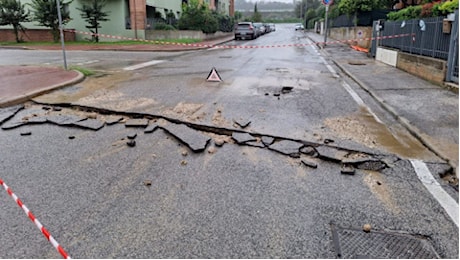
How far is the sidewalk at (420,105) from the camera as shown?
5449 millimetres

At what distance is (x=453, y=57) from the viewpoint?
30.6 feet

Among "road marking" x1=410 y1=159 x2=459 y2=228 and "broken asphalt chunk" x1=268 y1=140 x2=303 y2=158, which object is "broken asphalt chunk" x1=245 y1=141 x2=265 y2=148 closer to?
"broken asphalt chunk" x1=268 y1=140 x2=303 y2=158

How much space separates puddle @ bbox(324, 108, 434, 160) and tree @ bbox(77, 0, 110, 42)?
1045 inches

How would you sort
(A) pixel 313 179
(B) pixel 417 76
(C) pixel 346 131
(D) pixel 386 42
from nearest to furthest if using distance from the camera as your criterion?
1. (A) pixel 313 179
2. (C) pixel 346 131
3. (B) pixel 417 76
4. (D) pixel 386 42

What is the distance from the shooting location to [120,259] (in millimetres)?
2812

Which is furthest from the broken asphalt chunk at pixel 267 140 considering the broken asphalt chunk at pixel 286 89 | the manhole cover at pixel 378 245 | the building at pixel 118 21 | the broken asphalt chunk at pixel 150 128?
the building at pixel 118 21

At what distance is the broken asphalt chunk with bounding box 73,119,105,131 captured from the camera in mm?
6146

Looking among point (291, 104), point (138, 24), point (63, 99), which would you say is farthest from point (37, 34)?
point (291, 104)

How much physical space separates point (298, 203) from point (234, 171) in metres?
1.03

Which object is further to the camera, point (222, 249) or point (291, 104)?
point (291, 104)

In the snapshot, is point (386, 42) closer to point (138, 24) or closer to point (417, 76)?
point (417, 76)

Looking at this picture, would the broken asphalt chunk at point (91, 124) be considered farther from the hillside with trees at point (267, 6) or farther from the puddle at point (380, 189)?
the hillside with trees at point (267, 6)

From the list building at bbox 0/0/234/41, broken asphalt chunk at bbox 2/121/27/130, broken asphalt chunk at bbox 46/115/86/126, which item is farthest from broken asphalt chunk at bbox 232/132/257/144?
building at bbox 0/0/234/41

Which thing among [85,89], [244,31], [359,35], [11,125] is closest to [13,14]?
[244,31]
